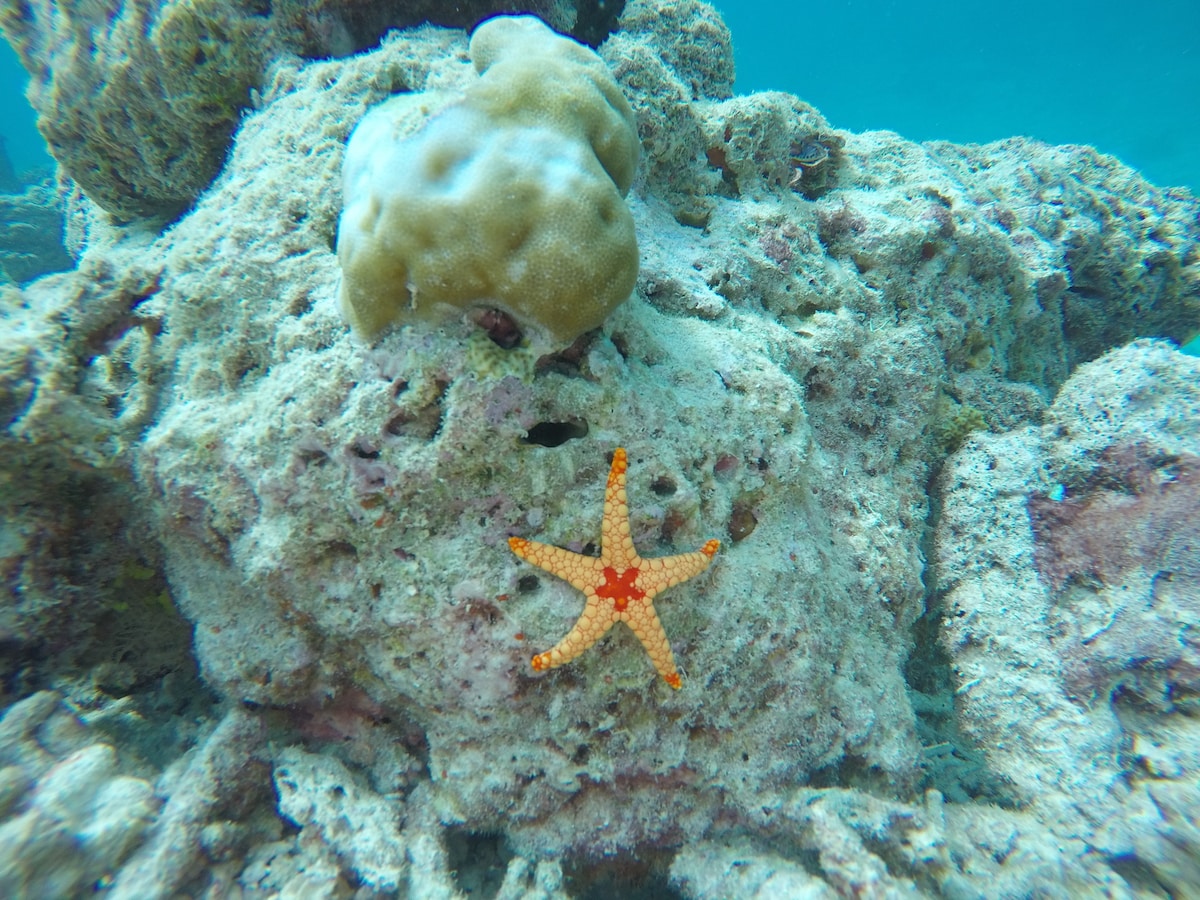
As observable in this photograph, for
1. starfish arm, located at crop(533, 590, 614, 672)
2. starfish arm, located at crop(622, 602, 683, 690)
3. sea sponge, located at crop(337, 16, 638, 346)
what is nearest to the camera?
sea sponge, located at crop(337, 16, 638, 346)

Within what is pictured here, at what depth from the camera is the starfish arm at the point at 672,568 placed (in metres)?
2.52

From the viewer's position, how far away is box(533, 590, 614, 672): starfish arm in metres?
2.40

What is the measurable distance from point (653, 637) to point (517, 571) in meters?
0.72

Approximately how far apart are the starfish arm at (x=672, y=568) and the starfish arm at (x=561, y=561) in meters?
0.23

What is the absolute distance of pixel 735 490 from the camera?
10.0ft

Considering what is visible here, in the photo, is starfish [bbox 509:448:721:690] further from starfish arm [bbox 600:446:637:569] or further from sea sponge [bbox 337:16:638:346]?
sea sponge [bbox 337:16:638:346]

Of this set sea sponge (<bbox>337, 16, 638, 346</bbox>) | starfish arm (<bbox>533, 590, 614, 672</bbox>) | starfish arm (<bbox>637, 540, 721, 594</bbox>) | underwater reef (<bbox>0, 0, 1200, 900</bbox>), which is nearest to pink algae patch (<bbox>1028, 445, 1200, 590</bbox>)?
underwater reef (<bbox>0, 0, 1200, 900</bbox>)

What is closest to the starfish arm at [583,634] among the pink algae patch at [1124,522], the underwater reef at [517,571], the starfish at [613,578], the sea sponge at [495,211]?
the starfish at [613,578]

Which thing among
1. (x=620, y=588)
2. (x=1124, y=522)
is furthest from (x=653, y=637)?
(x=1124, y=522)

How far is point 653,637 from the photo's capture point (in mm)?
2545

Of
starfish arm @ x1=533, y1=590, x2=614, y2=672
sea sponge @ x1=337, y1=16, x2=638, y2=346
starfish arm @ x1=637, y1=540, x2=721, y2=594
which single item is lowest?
starfish arm @ x1=533, y1=590, x2=614, y2=672

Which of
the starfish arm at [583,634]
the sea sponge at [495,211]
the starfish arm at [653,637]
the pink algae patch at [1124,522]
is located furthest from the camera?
the pink algae patch at [1124,522]

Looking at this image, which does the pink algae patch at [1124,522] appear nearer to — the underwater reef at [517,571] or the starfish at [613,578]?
the underwater reef at [517,571]

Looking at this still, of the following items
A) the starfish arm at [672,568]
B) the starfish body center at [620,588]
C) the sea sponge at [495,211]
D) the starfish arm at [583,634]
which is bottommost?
the starfish arm at [583,634]
